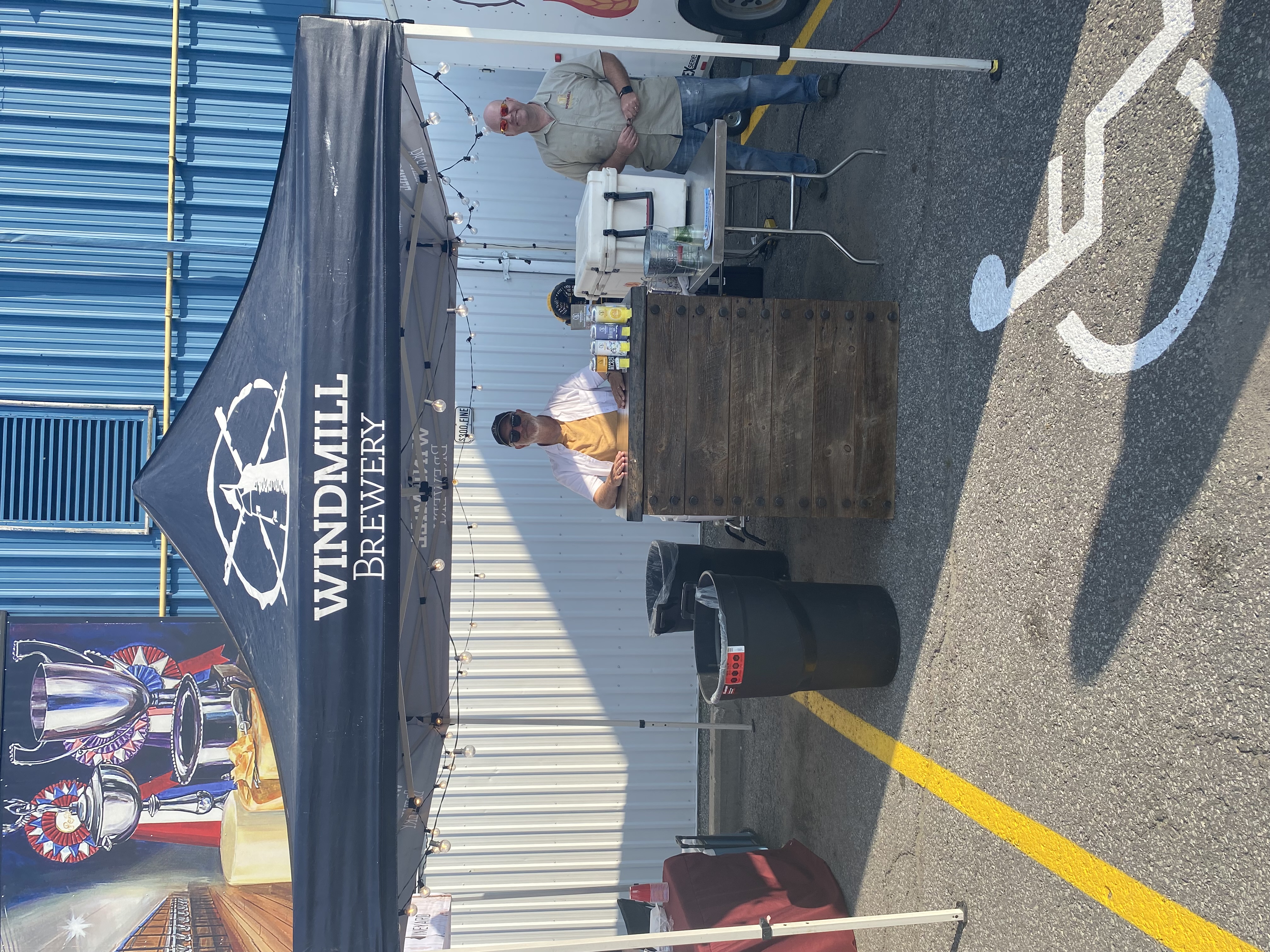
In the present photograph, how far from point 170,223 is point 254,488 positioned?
3.86 metres

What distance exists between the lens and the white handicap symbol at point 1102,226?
8.64ft

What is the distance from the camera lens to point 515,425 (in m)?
4.92

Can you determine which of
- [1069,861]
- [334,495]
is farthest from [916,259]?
[334,495]

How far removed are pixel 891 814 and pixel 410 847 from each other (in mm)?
2221

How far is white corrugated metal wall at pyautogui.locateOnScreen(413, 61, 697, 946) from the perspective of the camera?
22.2 ft

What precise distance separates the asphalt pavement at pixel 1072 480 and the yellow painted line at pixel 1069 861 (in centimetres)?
4

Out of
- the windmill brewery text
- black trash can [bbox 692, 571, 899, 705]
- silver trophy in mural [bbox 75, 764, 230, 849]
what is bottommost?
silver trophy in mural [bbox 75, 764, 230, 849]

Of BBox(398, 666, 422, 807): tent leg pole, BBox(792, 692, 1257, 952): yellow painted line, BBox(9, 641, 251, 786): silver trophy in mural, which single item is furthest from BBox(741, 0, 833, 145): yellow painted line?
BBox(9, 641, 251, 786): silver trophy in mural

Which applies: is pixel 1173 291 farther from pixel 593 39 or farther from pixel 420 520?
pixel 420 520

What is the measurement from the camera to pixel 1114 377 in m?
2.96

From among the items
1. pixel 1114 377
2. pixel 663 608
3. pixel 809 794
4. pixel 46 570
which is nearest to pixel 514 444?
pixel 663 608

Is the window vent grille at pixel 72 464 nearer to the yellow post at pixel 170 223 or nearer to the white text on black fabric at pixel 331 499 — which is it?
the yellow post at pixel 170 223

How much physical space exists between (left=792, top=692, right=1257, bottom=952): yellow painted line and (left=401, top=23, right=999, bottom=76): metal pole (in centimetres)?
297

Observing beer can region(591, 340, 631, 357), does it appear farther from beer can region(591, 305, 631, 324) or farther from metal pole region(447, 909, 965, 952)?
metal pole region(447, 909, 965, 952)
